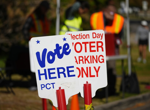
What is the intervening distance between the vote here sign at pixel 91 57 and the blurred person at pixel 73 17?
9.38ft

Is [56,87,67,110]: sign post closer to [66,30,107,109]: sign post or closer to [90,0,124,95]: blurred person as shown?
[66,30,107,109]: sign post

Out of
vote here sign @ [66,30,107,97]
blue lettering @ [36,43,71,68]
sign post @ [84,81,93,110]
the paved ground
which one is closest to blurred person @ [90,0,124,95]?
the paved ground

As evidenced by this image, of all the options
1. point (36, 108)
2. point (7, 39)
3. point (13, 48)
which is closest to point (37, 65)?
point (36, 108)

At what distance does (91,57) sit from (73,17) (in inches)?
127

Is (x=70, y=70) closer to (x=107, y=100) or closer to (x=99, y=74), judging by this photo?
(x=99, y=74)

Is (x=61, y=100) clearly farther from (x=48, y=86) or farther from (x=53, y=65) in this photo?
(x=53, y=65)

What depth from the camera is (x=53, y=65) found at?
4582 mm

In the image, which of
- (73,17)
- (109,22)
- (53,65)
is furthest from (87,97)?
(109,22)

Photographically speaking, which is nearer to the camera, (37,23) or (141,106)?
(141,106)

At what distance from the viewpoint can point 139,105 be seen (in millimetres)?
8180

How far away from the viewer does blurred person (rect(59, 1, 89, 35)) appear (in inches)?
323

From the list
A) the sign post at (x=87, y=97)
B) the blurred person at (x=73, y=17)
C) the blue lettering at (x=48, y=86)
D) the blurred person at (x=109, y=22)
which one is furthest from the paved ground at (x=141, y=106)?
the blue lettering at (x=48, y=86)

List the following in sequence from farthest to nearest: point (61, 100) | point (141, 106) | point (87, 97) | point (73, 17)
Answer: point (73, 17)
point (141, 106)
point (87, 97)
point (61, 100)

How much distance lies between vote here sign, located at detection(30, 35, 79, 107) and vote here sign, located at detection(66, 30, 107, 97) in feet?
1.96
